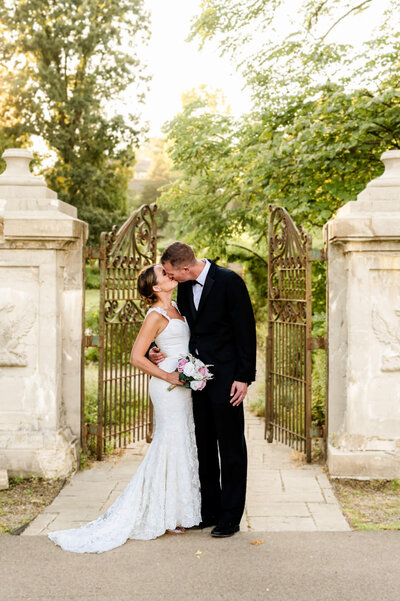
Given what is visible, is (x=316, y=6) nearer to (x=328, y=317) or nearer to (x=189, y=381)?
(x=328, y=317)

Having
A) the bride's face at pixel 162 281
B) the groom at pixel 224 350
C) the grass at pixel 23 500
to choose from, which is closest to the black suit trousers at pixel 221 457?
the groom at pixel 224 350

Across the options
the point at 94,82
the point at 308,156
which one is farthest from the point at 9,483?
the point at 94,82

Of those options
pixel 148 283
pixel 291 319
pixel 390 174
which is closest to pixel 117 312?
pixel 291 319

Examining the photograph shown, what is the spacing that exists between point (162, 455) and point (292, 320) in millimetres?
2643

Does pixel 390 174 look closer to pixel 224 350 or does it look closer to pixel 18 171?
pixel 224 350

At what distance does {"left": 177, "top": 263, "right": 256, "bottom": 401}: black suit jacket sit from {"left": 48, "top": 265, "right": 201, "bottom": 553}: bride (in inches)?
7.6

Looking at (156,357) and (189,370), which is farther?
(156,357)

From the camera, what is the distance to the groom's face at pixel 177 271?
13.9 feet

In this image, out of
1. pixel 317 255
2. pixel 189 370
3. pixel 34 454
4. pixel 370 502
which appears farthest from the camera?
pixel 317 255

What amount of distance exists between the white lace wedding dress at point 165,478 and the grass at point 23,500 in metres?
0.48

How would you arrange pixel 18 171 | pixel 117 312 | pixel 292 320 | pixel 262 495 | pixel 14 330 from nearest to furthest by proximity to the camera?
pixel 262 495 → pixel 14 330 → pixel 18 171 → pixel 117 312 → pixel 292 320

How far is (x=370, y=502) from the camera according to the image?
Answer: 502 centimetres

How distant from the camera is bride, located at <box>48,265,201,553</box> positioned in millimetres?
4280

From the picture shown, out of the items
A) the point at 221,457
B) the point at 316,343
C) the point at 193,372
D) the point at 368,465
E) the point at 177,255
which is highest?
the point at 177,255
